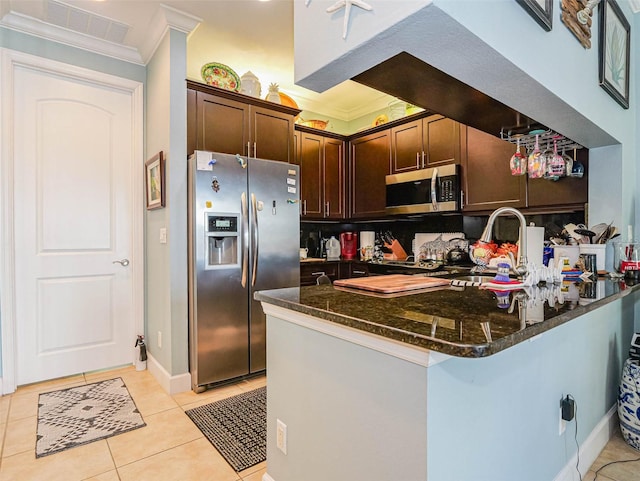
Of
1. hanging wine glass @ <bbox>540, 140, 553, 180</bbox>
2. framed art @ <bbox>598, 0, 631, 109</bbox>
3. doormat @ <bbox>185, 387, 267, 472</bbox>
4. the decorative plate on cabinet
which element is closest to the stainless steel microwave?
hanging wine glass @ <bbox>540, 140, 553, 180</bbox>

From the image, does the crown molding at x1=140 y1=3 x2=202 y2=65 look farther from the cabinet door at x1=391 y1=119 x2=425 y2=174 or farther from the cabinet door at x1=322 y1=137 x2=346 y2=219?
the cabinet door at x1=391 y1=119 x2=425 y2=174

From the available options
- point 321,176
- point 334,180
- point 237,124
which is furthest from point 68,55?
point 334,180

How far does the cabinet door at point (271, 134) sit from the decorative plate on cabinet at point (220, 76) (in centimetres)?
28

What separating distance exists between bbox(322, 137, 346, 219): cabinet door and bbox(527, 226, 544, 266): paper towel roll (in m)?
2.48

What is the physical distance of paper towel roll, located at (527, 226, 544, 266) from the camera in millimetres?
1865

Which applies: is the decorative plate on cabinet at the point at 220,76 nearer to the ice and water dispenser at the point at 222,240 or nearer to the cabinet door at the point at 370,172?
the ice and water dispenser at the point at 222,240

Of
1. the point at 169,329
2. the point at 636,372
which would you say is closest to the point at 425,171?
the point at 636,372

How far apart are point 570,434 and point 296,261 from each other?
2117 mm

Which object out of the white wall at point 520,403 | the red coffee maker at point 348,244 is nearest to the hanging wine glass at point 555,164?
Result: the white wall at point 520,403

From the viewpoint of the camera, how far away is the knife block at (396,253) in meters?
4.04

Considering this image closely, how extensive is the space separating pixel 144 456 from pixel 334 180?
3.15 m

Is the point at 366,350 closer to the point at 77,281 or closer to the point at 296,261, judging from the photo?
the point at 296,261

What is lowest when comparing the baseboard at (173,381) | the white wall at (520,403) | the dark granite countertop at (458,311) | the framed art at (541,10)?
the baseboard at (173,381)

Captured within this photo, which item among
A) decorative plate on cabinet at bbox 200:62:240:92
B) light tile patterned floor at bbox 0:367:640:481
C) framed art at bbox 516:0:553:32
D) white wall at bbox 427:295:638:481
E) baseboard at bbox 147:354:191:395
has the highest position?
decorative plate on cabinet at bbox 200:62:240:92
